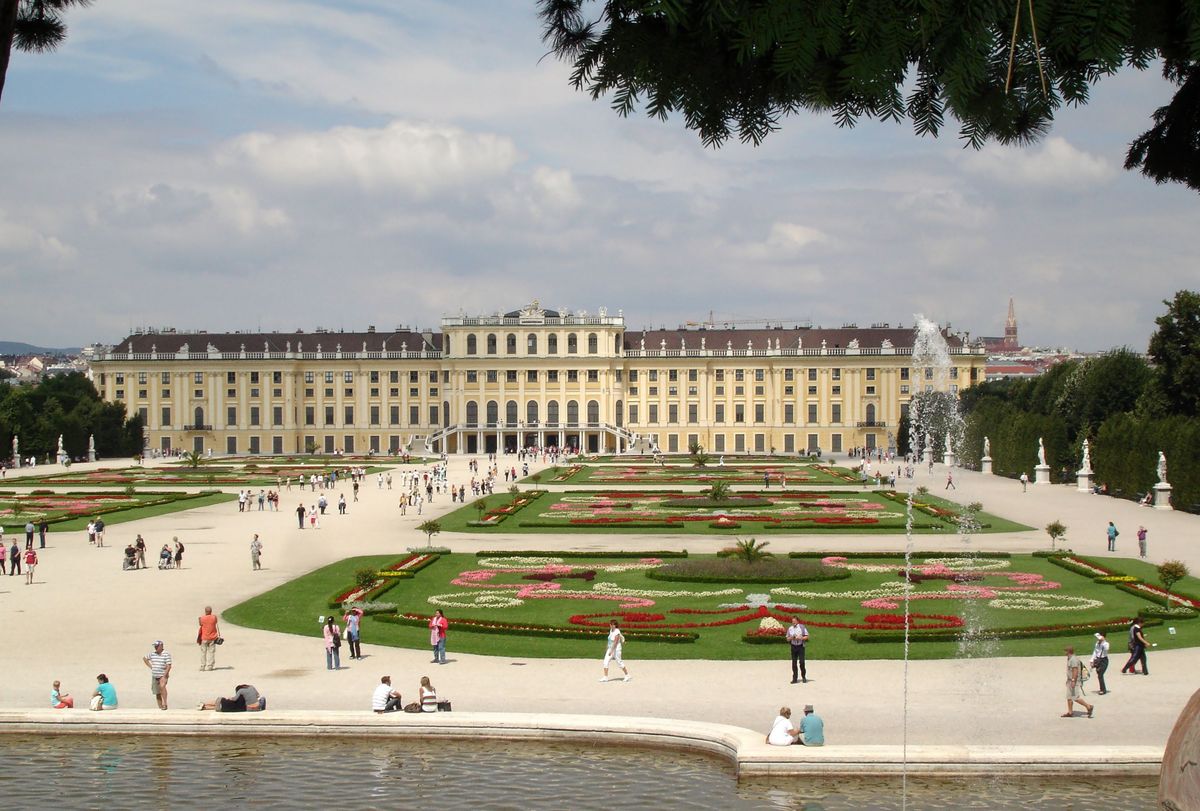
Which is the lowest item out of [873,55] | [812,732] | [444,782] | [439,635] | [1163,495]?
[444,782]

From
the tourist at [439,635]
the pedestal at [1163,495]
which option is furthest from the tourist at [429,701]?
the pedestal at [1163,495]

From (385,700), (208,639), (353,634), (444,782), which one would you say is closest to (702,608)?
(353,634)

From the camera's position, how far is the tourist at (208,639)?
1977cm

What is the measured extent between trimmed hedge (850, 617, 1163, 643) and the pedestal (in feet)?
91.1

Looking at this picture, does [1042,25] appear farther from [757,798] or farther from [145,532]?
[145,532]

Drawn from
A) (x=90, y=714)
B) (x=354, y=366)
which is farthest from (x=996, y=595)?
(x=354, y=366)

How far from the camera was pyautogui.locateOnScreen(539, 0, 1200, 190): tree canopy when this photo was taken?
16.5 feet

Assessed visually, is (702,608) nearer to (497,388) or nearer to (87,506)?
(87,506)

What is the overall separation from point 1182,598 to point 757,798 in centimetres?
1484

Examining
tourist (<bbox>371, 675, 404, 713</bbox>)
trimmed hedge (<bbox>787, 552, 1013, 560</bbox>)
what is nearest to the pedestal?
trimmed hedge (<bbox>787, 552, 1013, 560</bbox>)

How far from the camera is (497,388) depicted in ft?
363

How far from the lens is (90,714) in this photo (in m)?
16.6

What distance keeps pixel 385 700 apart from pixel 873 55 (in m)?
13.2

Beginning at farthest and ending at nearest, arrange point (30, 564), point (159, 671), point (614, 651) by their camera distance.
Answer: point (30, 564) → point (614, 651) → point (159, 671)
